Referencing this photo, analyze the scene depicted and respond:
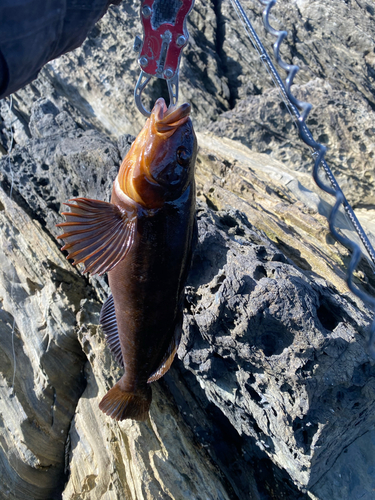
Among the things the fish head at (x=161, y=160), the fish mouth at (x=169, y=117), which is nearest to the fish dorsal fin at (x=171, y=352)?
the fish head at (x=161, y=160)

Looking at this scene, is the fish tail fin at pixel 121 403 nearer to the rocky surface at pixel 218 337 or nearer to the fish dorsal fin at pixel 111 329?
A: the fish dorsal fin at pixel 111 329

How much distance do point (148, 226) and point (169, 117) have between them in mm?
660

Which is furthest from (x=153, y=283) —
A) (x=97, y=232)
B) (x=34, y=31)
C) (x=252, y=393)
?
(x=34, y=31)

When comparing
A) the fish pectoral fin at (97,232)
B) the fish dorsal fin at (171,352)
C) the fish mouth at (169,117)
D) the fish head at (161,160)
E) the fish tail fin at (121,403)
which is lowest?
the fish tail fin at (121,403)

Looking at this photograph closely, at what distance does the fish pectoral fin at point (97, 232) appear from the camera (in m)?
2.26

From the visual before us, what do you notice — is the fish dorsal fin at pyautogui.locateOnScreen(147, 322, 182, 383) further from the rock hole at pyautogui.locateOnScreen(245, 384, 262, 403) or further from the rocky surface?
the rock hole at pyautogui.locateOnScreen(245, 384, 262, 403)

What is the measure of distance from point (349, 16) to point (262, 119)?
4263 mm

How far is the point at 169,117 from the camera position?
86.4 inches

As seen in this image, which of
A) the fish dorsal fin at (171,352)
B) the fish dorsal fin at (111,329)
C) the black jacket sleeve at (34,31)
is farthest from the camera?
the fish dorsal fin at (111,329)

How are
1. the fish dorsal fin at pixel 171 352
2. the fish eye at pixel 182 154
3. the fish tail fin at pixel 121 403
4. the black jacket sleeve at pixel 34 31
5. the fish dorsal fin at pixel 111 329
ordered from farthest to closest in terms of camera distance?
the fish dorsal fin at pixel 111 329 → the fish tail fin at pixel 121 403 → the fish dorsal fin at pixel 171 352 → the fish eye at pixel 182 154 → the black jacket sleeve at pixel 34 31

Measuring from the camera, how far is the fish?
226 cm

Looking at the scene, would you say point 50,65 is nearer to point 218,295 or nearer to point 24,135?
point 24,135

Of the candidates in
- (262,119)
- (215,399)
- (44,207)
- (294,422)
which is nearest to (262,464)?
(215,399)

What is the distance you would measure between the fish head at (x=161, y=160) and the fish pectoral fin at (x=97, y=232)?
15 cm
